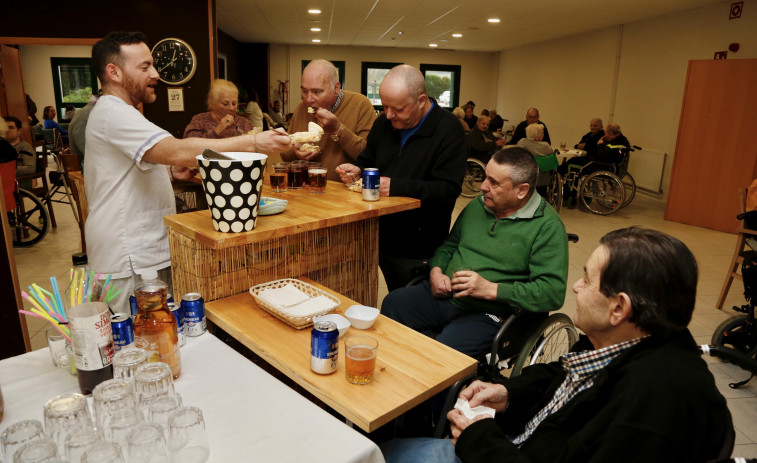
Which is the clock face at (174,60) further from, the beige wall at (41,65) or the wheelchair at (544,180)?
the beige wall at (41,65)

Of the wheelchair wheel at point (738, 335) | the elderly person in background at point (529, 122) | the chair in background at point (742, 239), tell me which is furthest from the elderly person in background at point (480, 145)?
the wheelchair wheel at point (738, 335)

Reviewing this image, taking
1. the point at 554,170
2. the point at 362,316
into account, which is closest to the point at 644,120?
the point at 554,170

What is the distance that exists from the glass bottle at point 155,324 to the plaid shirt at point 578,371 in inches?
37.2

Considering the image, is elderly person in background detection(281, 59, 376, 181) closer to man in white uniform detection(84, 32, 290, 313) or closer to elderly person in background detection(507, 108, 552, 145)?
man in white uniform detection(84, 32, 290, 313)

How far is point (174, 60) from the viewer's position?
20.3ft

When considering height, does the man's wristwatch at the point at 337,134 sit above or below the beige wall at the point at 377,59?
below

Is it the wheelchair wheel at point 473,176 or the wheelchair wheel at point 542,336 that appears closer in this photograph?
the wheelchair wheel at point 542,336

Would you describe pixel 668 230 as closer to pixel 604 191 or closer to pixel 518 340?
pixel 604 191

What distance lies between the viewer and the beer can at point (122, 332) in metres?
1.26

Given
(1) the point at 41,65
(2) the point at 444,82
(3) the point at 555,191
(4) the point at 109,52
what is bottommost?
(3) the point at 555,191

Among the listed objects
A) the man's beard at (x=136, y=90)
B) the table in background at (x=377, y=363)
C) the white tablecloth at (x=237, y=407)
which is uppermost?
the man's beard at (x=136, y=90)

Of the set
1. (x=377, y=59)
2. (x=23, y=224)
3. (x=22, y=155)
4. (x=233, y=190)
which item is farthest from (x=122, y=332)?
(x=377, y=59)

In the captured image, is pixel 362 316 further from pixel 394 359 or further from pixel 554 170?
pixel 554 170

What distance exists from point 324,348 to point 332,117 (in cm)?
150
